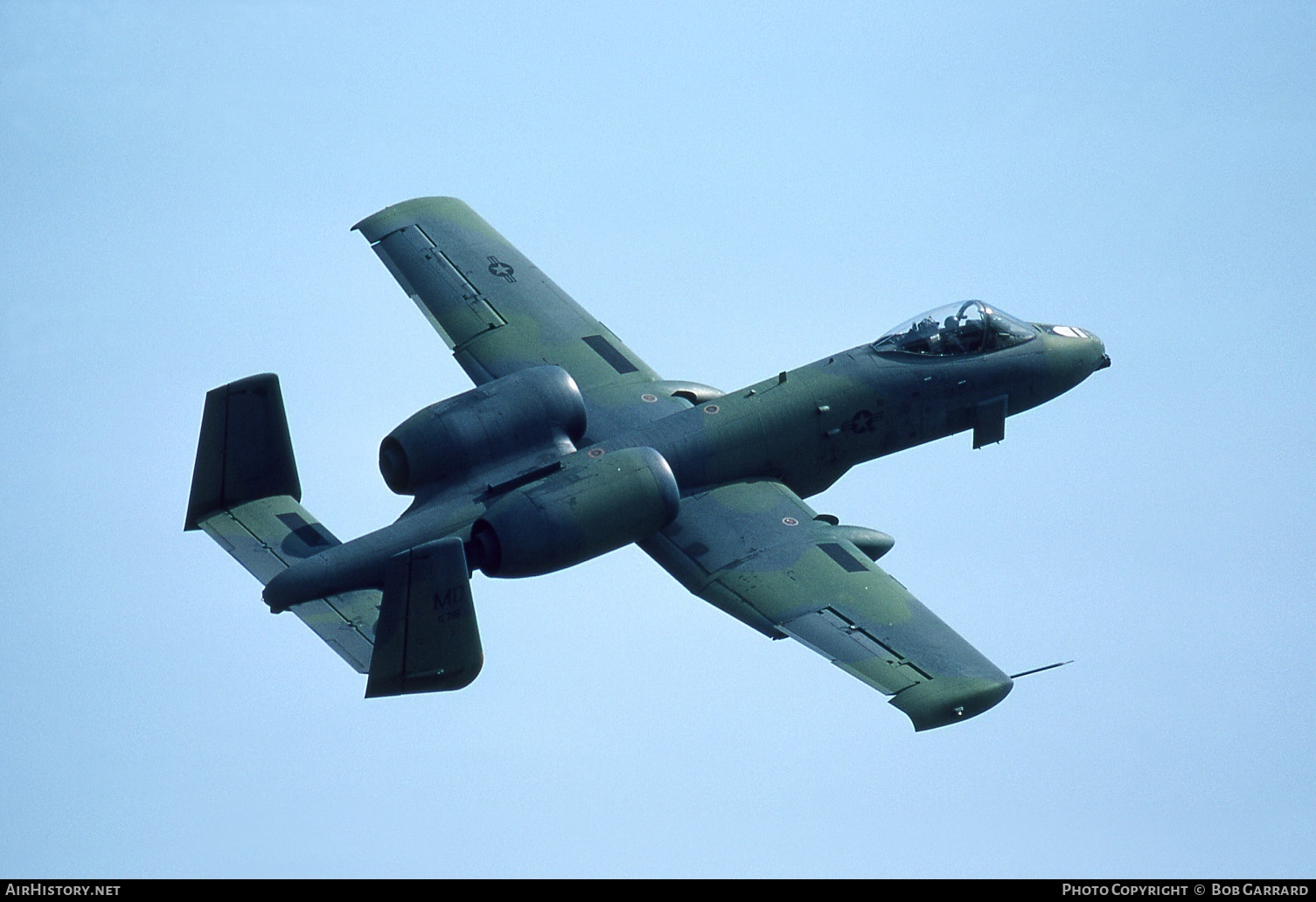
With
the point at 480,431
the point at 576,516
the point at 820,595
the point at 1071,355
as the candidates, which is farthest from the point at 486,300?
the point at 1071,355

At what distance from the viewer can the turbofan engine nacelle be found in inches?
1478

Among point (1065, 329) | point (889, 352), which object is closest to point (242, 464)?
point (889, 352)

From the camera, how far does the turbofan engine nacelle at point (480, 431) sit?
37.5 metres

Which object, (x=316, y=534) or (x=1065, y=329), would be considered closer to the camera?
(x=316, y=534)

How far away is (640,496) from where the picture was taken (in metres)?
36.7

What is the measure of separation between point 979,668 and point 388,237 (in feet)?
50.9

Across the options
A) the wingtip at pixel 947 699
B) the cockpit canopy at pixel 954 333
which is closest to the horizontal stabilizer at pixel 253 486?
the wingtip at pixel 947 699

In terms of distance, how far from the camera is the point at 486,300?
42875mm

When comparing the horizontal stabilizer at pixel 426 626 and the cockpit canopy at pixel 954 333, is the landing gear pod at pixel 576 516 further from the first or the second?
the cockpit canopy at pixel 954 333

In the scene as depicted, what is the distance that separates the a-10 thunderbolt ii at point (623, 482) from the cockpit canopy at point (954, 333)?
0.10ft

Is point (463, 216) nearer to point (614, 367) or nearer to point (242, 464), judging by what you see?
point (614, 367)

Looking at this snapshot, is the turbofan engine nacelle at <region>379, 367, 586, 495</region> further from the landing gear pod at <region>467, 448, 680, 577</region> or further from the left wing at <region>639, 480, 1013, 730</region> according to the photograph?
the left wing at <region>639, 480, 1013, 730</region>

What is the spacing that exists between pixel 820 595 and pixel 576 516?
13.2 ft

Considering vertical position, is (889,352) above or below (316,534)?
above
